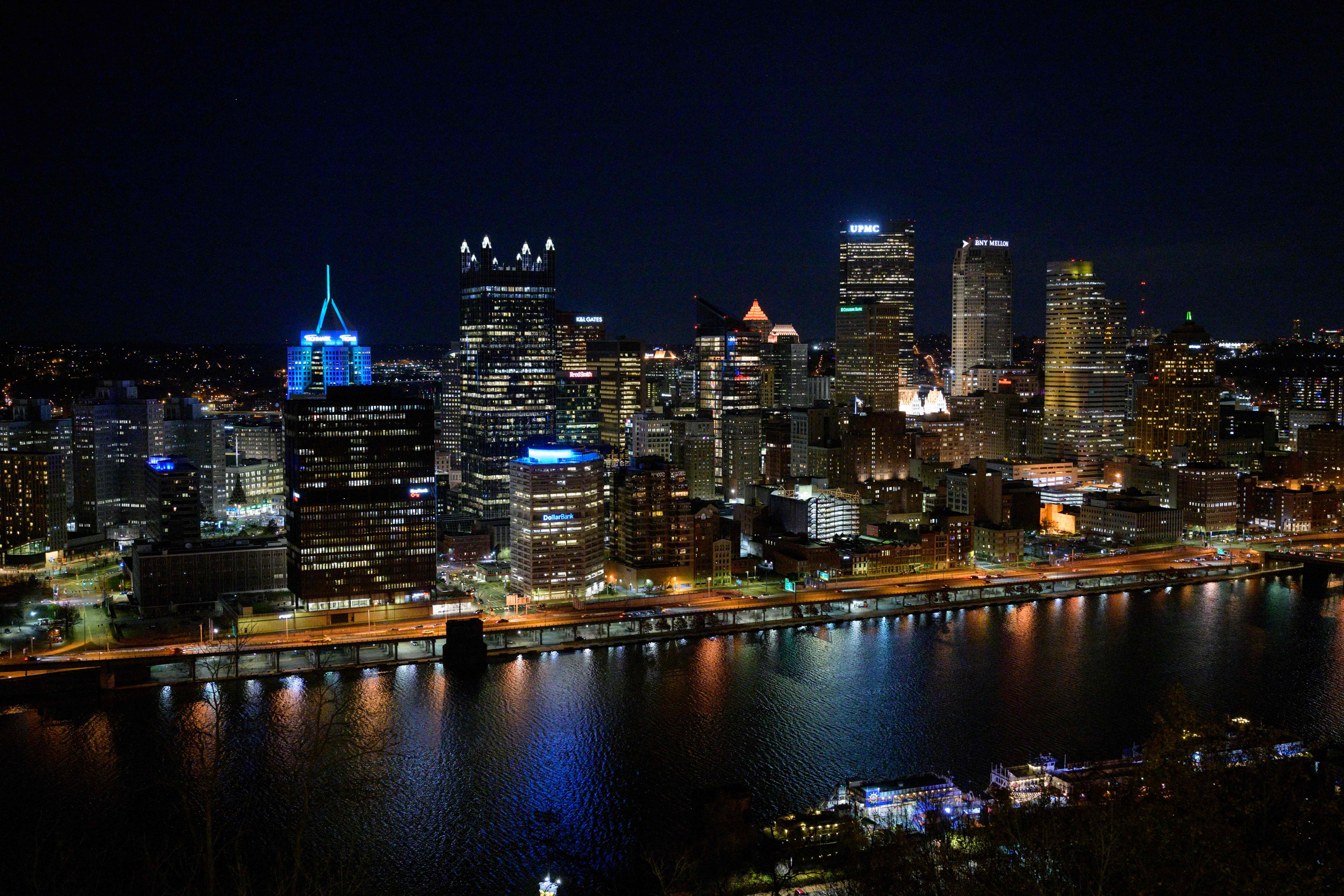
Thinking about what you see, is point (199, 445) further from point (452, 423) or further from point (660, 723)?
point (660, 723)

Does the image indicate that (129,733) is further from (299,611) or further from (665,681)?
(665,681)

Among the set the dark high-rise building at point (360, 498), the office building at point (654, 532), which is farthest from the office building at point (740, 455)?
the dark high-rise building at point (360, 498)

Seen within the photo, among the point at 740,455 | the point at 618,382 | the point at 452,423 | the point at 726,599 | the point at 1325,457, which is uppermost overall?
the point at 618,382

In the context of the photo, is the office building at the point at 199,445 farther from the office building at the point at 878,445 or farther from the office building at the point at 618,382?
the office building at the point at 878,445

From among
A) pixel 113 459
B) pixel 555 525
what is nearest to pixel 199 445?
pixel 113 459

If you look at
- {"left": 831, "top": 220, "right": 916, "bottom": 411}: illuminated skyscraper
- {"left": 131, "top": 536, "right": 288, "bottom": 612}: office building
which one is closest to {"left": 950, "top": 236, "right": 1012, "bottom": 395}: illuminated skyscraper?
{"left": 831, "top": 220, "right": 916, "bottom": 411}: illuminated skyscraper
